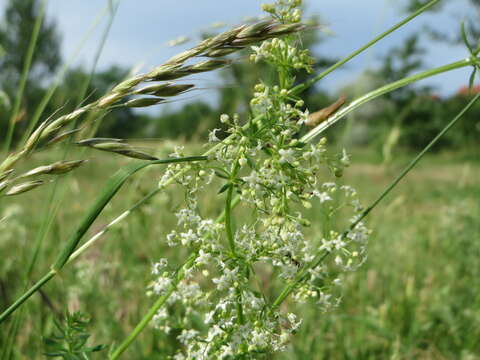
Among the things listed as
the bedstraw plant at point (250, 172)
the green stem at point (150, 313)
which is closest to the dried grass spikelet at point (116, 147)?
the bedstraw plant at point (250, 172)

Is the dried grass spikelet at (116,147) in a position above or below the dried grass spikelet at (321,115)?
below

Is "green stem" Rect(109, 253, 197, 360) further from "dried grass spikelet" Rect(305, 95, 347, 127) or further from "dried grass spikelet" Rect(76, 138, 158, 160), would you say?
"dried grass spikelet" Rect(305, 95, 347, 127)

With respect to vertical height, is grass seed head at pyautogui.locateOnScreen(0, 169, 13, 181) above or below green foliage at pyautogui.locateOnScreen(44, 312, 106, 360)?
above

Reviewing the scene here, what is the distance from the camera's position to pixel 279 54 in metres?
1.15

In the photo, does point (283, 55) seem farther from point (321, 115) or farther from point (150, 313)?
point (150, 313)

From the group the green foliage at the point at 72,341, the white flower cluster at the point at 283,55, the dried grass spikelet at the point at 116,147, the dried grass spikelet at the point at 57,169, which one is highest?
the white flower cluster at the point at 283,55

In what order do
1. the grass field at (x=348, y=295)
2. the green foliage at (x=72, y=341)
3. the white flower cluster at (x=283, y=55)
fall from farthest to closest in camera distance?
the grass field at (x=348, y=295) → the green foliage at (x=72, y=341) → the white flower cluster at (x=283, y=55)

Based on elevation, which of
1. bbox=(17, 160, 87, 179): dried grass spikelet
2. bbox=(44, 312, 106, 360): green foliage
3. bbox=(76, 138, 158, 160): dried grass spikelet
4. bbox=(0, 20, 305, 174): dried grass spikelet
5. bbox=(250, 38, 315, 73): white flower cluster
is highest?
bbox=(250, 38, 315, 73): white flower cluster

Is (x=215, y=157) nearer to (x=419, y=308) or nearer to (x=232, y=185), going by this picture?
(x=232, y=185)

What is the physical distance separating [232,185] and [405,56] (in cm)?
3254

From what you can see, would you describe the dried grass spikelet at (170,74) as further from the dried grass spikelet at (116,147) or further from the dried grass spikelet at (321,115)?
the dried grass spikelet at (321,115)

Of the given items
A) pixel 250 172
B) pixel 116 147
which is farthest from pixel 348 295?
pixel 116 147

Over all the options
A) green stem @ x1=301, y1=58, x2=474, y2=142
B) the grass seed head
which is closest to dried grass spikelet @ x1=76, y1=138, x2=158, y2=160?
the grass seed head

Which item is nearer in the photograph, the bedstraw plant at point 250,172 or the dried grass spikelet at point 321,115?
the bedstraw plant at point 250,172
